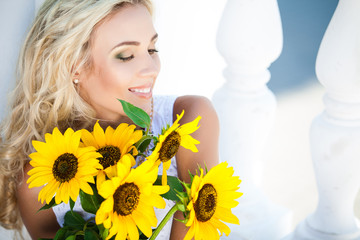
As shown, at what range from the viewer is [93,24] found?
3.28 feet

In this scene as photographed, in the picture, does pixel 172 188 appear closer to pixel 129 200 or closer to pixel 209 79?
pixel 129 200

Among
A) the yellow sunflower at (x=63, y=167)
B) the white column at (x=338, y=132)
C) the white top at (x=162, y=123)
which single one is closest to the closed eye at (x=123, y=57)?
the white top at (x=162, y=123)

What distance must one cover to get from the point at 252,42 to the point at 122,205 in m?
0.82

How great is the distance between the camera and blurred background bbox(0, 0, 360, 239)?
4.17ft

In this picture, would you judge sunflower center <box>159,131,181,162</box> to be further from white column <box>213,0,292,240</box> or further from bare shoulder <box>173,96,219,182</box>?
white column <box>213,0,292,240</box>

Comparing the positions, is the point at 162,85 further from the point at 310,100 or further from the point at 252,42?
the point at 310,100

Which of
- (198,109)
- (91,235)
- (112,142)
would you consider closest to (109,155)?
(112,142)

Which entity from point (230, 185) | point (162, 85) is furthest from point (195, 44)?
point (230, 185)

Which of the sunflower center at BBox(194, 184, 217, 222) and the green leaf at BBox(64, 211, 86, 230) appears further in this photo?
the green leaf at BBox(64, 211, 86, 230)

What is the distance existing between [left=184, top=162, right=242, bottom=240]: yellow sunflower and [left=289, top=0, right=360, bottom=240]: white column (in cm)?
61

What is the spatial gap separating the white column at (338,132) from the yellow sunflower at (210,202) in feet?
1.99

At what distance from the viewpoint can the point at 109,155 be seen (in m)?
0.66

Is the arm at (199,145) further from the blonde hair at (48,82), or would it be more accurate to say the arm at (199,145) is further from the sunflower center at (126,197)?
→ the sunflower center at (126,197)

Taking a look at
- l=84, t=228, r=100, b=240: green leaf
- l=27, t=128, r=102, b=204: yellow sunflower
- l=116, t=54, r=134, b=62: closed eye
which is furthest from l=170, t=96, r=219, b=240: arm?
l=27, t=128, r=102, b=204: yellow sunflower
